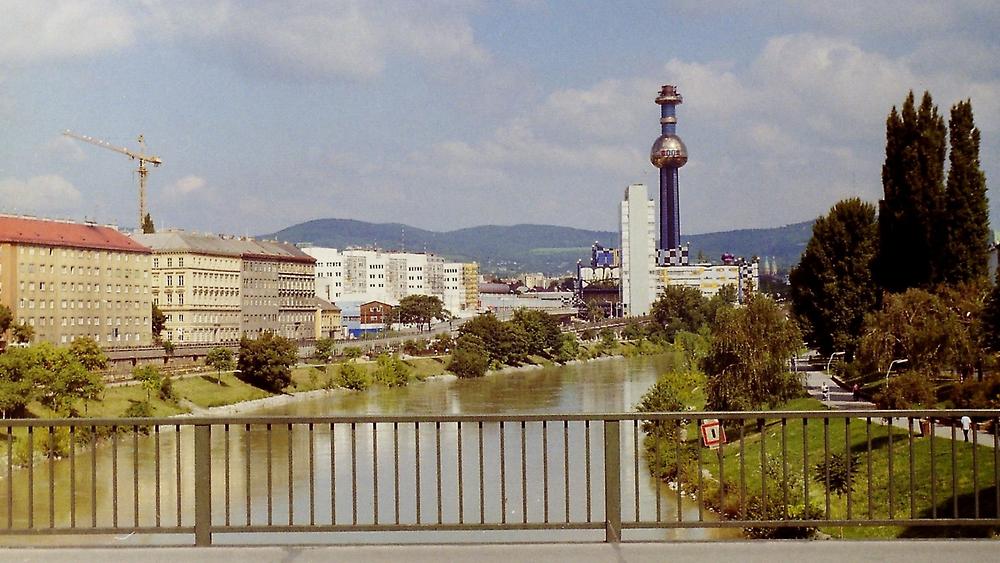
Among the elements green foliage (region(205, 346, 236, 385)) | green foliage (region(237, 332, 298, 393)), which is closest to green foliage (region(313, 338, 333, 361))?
green foliage (region(237, 332, 298, 393))

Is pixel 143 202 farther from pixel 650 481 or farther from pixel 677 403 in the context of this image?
pixel 650 481

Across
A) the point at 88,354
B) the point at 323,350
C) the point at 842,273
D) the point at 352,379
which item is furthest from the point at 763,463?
the point at 323,350

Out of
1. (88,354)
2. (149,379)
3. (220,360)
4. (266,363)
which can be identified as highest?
(88,354)

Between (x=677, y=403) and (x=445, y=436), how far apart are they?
7668mm

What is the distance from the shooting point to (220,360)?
6931 cm

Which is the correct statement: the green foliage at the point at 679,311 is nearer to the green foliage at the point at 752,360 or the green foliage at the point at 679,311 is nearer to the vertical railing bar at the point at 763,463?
the green foliage at the point at 752,360

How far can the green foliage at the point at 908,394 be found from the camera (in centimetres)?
3014

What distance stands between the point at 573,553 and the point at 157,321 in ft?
305

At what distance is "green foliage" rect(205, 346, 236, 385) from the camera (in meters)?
69.2

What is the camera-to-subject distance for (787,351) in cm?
3925

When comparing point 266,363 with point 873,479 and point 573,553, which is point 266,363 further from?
point 573,553

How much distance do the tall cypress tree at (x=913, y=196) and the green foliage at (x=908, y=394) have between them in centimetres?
1047

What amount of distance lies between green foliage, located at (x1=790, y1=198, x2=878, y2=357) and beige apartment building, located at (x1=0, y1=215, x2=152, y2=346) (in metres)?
46.2

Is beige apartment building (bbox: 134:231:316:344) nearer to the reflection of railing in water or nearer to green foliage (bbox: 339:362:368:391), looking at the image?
green foliage (bbox: 339:362:368:391)
